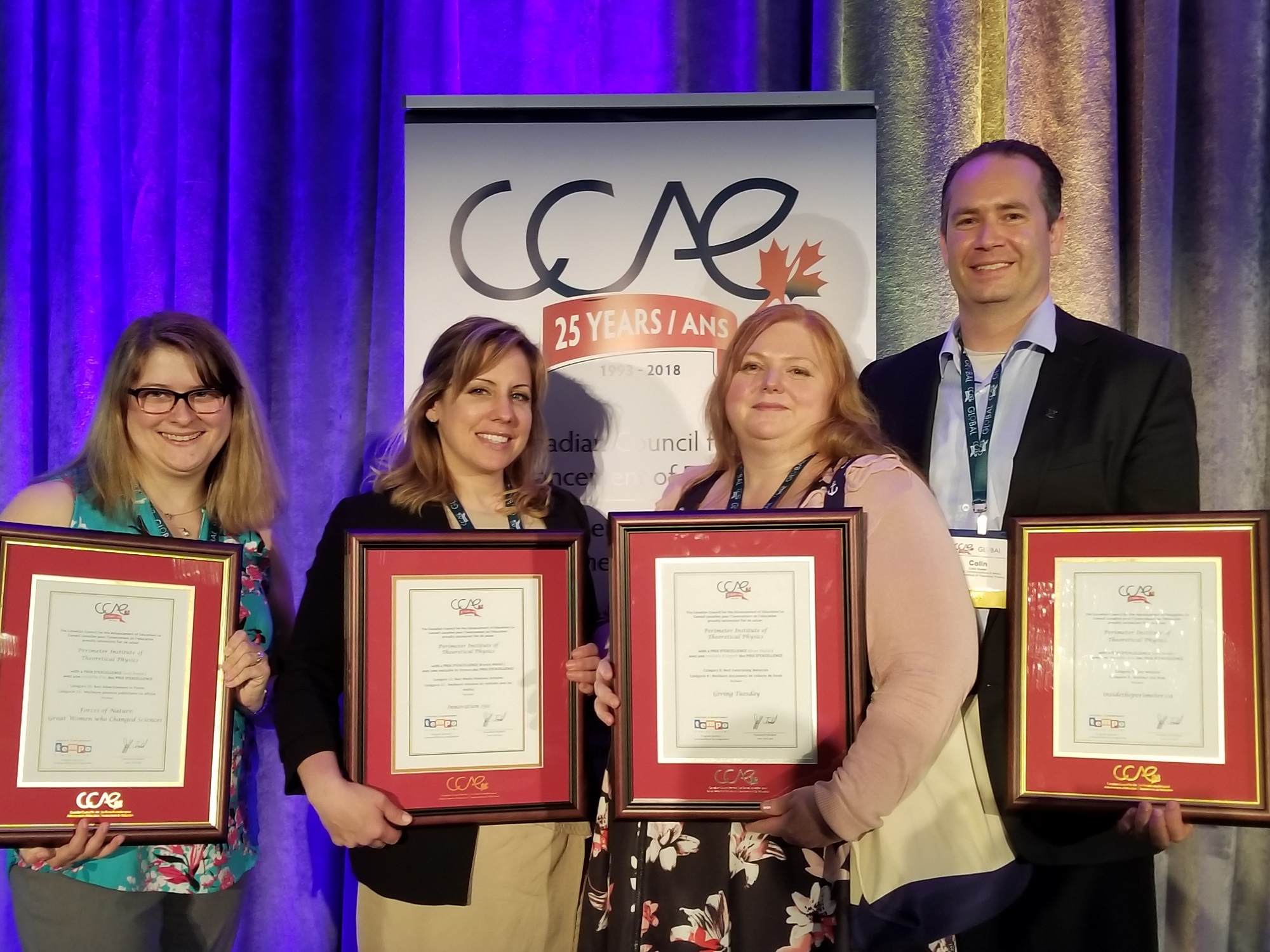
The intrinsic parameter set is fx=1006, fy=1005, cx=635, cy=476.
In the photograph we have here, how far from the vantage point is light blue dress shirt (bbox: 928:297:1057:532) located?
215 cm

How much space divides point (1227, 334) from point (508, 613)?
8.22ft

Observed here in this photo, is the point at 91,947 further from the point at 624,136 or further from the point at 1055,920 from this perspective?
the point at 624,136

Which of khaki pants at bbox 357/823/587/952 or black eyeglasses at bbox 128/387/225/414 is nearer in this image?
khaki pants at bbox 357/823/587/952

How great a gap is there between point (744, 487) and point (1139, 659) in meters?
0.76

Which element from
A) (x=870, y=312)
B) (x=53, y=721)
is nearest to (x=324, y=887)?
(x=53, y=721)

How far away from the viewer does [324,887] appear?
3.29 m

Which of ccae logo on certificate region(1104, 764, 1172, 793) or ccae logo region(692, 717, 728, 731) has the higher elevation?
ccae logo region(692, 717, 728, 731)

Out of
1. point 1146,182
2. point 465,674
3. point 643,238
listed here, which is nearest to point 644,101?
point 643,238

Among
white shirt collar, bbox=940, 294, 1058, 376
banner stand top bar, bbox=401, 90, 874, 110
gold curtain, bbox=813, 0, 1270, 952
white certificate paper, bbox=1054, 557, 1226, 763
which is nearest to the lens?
white certificate paper, bbox=1054, 557, 1226, 763

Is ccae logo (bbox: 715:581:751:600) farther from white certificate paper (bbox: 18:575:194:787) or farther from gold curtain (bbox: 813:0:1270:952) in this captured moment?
gold curtain (bbox: 813:0:1270:952)

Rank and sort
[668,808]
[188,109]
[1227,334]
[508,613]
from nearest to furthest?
[668,808] < [508,613] < [1227,334] < [188,109]

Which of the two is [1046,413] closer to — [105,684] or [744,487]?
[744,487]

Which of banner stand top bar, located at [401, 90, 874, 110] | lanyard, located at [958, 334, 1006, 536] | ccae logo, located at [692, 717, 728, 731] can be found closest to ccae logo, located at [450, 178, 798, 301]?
banner stand top bar, located at [401, 90, 874, 110]

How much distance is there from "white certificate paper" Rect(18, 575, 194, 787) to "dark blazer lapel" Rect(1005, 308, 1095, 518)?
5.49ft
